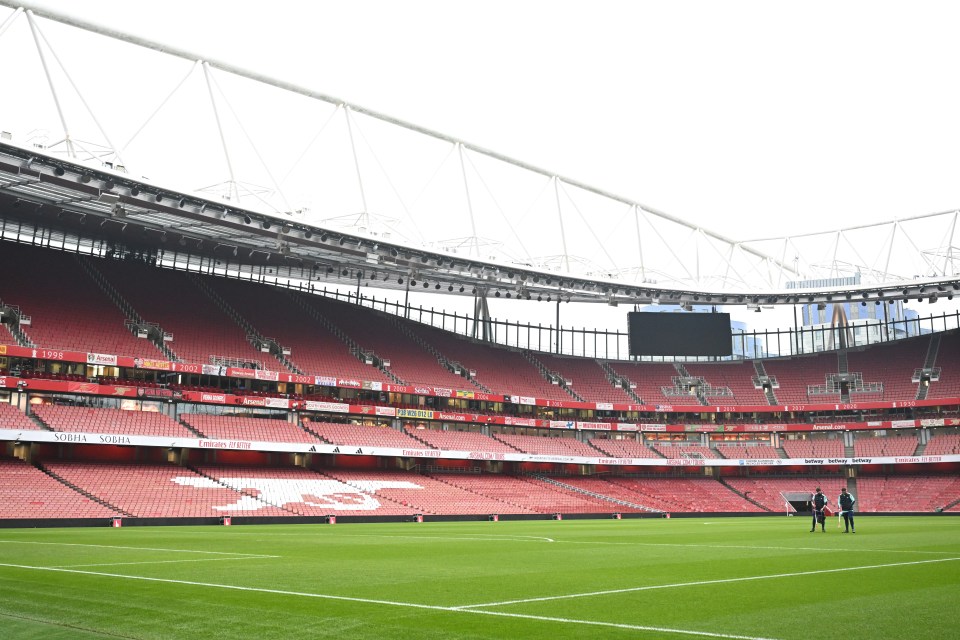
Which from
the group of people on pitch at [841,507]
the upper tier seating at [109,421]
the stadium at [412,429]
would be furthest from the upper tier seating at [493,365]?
the group of people on pitch at [841,507]

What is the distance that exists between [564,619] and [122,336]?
2101 inches

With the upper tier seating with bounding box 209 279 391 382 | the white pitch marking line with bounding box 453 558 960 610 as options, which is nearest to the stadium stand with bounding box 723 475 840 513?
the upper tier seating with bounding box 209 279 391 382

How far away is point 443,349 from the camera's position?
262 feet

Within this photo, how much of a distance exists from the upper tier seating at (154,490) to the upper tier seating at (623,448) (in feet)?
126

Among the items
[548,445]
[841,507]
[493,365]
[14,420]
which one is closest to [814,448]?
[548,445]

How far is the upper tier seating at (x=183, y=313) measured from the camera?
6003cm

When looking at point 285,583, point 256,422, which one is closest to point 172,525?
point 256,422

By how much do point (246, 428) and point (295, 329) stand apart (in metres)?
13.1

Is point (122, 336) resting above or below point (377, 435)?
above

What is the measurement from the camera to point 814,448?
7994cm

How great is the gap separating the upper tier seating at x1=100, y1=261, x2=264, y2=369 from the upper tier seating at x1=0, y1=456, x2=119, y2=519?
14.4 metres

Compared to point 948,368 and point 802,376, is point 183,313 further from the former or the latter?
point 948,368

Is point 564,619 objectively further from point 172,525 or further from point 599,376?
point 599,376

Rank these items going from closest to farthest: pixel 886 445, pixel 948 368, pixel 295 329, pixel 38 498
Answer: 1. pixel 38 498
2. pixel 295 329
3. pixel 886 445
4. pixel 948 368
